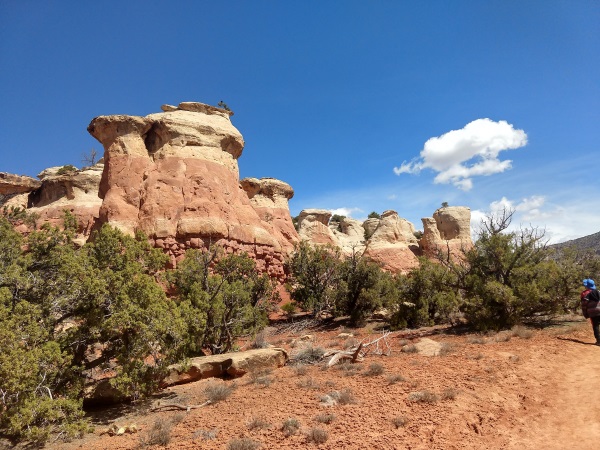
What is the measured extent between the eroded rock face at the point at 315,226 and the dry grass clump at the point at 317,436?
31.6 meters

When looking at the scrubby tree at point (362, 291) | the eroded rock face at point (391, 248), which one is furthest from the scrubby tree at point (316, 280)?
the eroded rock face at point (391, 248)

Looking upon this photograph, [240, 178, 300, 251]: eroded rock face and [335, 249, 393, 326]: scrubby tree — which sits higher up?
[240, 178, 300, 251]: eroded rock face

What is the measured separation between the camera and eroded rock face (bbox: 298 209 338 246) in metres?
37.7

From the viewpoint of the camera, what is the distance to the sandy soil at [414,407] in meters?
5.44

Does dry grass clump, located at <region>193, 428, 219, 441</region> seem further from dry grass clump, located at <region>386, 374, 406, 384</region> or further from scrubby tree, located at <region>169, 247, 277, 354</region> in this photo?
scrubby tree, located at <region>169, 247, 277, 354</region>

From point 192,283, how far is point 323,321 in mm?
9501

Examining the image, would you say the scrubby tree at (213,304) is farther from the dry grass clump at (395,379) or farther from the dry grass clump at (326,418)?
the dry grass clump at (395,379)

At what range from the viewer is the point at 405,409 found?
630cm

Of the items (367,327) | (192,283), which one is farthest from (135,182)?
(367,327)

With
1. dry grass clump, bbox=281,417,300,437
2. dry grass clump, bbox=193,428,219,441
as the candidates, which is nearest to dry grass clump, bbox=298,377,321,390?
dry grass clump, bbox=281,417,300,437

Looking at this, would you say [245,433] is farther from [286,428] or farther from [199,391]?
[199,391]

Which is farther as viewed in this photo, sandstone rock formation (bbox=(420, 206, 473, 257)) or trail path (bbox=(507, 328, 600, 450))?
sandstone rock formation (bbox=(420, 206, 473, 257))

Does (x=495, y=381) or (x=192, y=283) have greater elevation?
(x=192, y=283)

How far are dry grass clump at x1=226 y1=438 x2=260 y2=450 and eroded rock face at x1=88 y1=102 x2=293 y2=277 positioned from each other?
15405 mm
